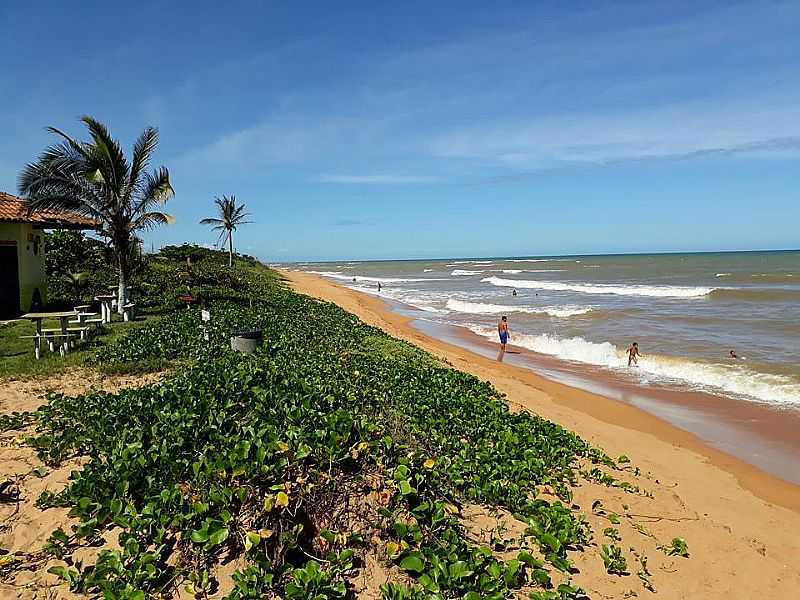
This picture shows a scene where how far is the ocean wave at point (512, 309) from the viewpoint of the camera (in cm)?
2756

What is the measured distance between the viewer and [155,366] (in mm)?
9234

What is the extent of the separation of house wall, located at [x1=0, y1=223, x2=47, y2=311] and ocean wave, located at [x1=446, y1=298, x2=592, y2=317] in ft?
64.3

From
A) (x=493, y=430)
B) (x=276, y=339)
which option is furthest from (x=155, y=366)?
(x=493, y=430)

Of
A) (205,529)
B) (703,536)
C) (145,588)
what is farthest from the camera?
(703,536)

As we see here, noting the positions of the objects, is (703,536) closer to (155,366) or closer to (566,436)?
(566,436)

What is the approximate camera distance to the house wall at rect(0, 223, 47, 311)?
48.3ft

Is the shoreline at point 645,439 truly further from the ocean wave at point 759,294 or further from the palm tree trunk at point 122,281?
the ocean wave at point 759,294

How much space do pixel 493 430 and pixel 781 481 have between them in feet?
14.6

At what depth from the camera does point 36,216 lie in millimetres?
15273

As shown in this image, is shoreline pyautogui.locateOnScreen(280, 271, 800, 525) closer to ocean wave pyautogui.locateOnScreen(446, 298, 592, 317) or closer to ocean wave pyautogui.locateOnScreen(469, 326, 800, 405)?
ocean wave pyautogui.locateOnScreen(469, 326, 800, 405)

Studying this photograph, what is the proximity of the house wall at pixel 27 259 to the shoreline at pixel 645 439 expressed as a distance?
37.9ft

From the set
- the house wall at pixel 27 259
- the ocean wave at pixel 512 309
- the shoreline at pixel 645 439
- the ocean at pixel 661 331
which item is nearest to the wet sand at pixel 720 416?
the ocean at pixel 661 331

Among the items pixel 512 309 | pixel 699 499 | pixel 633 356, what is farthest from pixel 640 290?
pixel 699 499

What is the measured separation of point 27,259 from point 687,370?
708 inches
